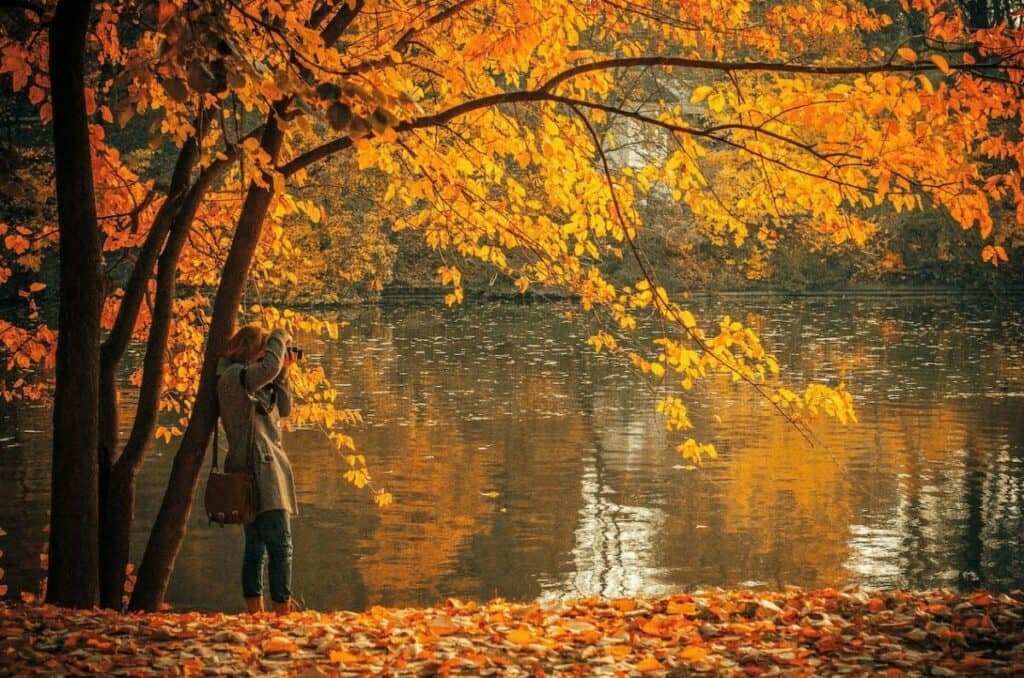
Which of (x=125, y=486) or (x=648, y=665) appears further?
(x=125, y=486)

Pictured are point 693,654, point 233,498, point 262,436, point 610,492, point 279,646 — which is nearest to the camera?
point 693,654

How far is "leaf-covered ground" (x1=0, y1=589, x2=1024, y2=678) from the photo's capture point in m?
5.36

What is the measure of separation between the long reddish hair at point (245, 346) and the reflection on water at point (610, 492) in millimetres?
2714

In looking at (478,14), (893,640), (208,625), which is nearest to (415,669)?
(208,625)

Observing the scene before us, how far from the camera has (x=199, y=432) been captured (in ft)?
25.4

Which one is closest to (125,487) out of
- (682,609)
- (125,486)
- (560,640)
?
(125,486)

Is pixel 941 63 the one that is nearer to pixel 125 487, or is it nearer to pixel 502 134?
pixel 502 134

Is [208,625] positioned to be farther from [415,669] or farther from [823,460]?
[823,460]

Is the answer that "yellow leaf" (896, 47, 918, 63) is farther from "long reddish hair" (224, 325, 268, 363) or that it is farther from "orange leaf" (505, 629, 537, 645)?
"long reddish hair" (224, 325, 268, 363)

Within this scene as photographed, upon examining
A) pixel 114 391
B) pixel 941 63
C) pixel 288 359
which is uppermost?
pixel 941 63

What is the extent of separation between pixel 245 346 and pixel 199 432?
806 mm

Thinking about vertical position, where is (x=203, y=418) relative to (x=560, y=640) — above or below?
above

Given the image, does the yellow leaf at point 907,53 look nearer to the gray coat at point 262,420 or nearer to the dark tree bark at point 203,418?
the dark tree bark at point 203,418

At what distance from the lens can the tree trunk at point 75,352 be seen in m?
6.78
